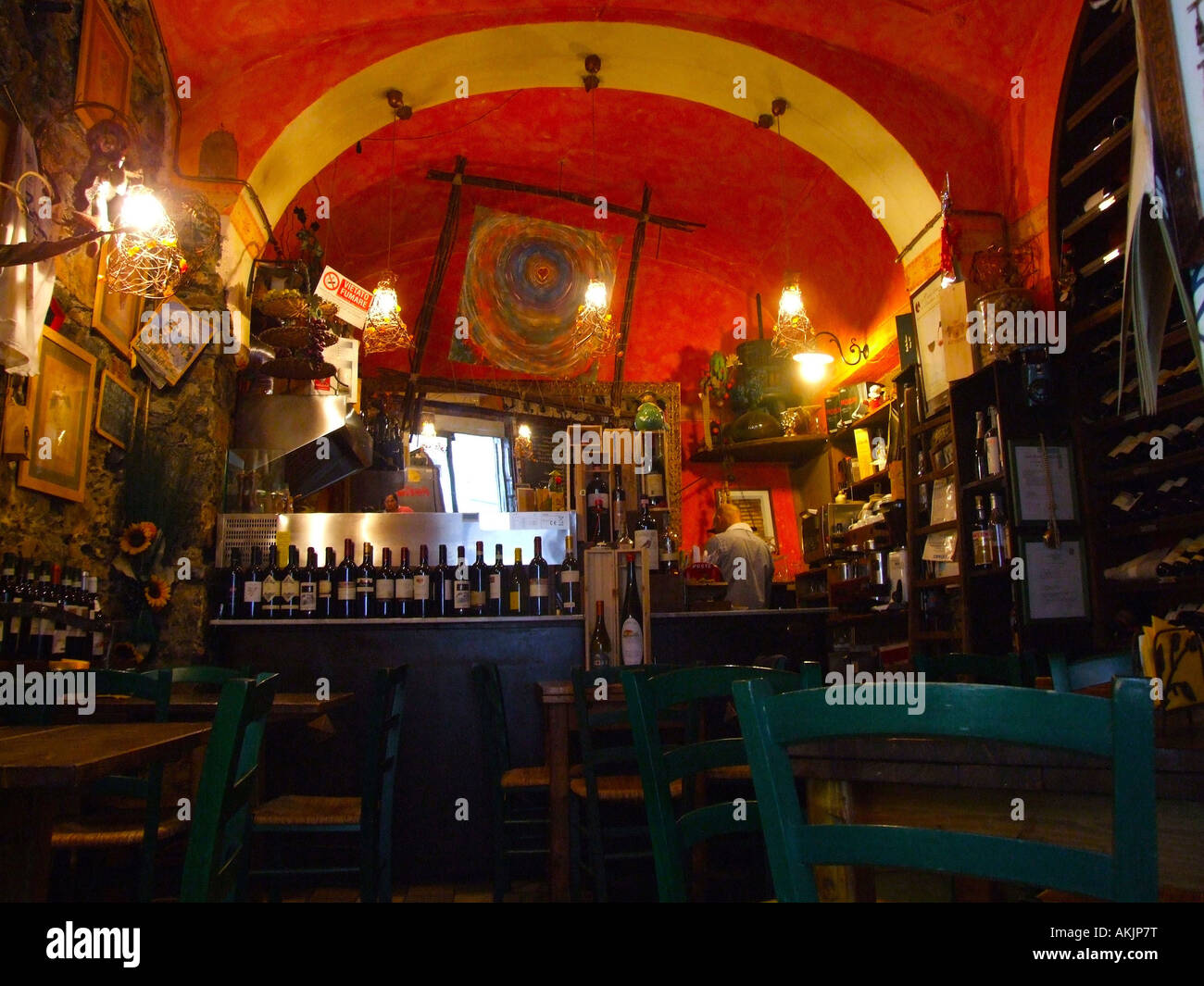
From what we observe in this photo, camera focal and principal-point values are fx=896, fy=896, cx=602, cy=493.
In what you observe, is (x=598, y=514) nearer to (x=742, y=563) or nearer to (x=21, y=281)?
(x=742, y=563)

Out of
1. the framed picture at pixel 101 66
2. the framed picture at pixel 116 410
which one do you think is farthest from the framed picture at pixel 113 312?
the framed picture at pixel 101 66

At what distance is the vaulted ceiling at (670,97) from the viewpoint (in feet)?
16.6

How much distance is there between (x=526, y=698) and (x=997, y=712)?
3613 millimetres

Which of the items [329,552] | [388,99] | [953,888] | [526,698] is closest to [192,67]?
[388,99]

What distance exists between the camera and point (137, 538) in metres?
4.30

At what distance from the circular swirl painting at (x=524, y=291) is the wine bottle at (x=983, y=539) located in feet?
10.2

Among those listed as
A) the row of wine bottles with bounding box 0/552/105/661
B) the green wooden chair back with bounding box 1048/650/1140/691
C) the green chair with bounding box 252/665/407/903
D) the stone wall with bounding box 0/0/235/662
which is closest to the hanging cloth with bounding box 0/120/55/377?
the stone wall with bounding box 0/0/235/662

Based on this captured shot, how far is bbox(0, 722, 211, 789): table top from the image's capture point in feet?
4.39

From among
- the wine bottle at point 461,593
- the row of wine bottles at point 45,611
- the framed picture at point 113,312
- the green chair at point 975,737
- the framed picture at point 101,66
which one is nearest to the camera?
the green chair at point 975,737

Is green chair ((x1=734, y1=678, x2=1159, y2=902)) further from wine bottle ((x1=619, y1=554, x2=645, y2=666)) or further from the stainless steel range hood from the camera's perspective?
the stainless steel range hood

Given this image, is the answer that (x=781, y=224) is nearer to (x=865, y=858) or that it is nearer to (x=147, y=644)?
(x=147, y=644)

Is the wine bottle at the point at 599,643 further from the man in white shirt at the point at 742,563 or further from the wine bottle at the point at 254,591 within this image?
the man in white shirt at the point at 742,563

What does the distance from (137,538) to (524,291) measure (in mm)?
3509

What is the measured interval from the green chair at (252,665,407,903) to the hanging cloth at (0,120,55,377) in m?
1.62
